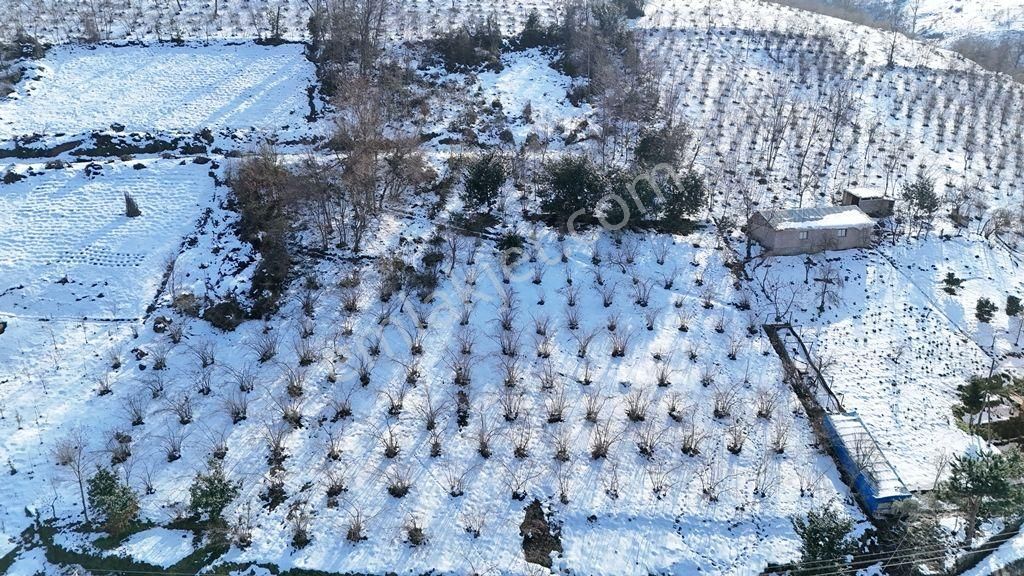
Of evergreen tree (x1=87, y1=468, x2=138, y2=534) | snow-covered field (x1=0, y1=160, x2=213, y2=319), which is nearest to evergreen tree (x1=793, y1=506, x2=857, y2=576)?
evergreen tree (x1=87, y1=468, x2=138, y2=534)

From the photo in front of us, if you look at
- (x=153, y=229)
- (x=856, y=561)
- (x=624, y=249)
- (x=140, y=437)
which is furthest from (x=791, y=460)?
(x=153, y=229)

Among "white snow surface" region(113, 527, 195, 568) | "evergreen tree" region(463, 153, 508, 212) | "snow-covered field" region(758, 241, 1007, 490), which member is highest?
"evergreen tree" region(463, 153, 508, 212)

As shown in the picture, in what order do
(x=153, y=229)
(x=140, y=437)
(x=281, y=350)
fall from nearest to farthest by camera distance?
(x=140, y=437) → (x=281, y=350) → (x=153, y=229)

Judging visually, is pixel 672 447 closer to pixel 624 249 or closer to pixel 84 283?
pixel 624 249

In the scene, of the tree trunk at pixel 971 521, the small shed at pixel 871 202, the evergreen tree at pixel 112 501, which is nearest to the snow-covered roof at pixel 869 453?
the tree trunk at pixel 971 521

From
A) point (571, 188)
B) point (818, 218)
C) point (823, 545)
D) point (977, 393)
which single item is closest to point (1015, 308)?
point (977, 393)

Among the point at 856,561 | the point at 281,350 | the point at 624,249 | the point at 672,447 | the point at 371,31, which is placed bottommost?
the point at 856,561

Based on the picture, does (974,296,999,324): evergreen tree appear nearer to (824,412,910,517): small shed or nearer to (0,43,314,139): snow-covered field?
(824,412,910,517): small shed
